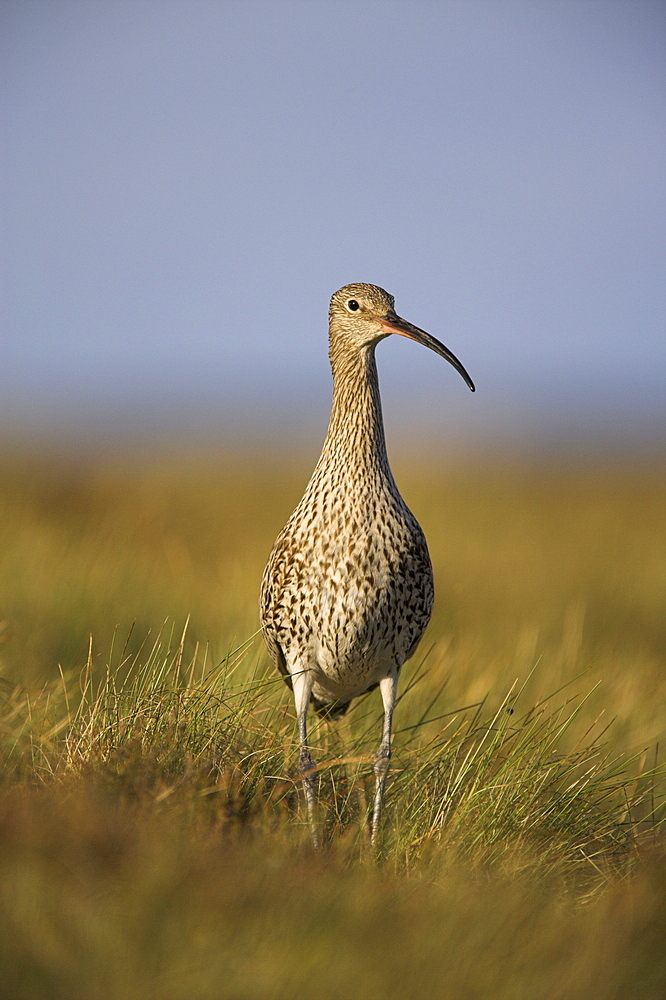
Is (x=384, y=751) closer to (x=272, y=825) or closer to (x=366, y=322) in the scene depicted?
(x=272, y=825)

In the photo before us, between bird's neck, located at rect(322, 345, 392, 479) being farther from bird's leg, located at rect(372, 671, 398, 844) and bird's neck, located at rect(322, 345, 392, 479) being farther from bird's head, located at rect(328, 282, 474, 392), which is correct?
bird's leg, located at rect(372, 671, 398, 844)

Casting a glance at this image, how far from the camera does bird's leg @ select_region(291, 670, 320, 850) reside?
13.6 ft

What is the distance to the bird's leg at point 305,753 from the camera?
4143 mm

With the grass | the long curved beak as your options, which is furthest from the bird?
the grass

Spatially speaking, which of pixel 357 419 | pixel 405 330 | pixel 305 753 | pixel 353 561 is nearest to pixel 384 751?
pixel 305 753

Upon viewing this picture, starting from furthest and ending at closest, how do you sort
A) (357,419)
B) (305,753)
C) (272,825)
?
(357,419)
(305,753)
(272,825)

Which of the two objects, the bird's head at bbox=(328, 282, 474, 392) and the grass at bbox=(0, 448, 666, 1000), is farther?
the bird's head at bbox=(328, 282, 474, 392)

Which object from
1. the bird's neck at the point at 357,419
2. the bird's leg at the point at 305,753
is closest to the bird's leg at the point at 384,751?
the bird's leg at the point at 305,753

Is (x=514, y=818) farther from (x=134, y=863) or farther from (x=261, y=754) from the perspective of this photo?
(x=134, y=863)

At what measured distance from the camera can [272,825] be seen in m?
4.06

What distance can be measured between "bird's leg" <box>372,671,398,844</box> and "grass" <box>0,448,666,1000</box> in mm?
83

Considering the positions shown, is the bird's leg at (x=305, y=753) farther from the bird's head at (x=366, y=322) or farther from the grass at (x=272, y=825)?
the bird's head at (x=366, y=322)

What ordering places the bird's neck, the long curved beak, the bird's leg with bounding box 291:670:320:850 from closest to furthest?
1. the bird's leg with bounding box 291:670:320:850
2. the bird's neck
3. the long curved beak

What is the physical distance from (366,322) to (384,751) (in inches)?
83.4
